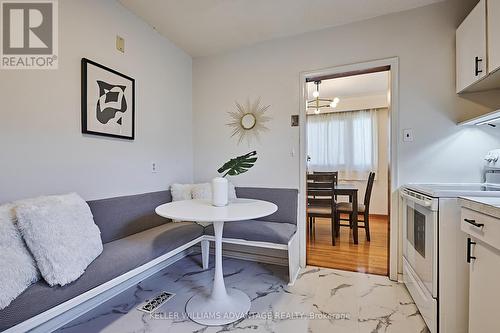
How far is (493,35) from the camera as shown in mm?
1470

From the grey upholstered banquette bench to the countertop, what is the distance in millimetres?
1173

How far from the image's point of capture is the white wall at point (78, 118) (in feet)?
4.76

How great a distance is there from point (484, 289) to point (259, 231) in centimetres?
139

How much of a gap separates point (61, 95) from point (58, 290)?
1261 millimetres

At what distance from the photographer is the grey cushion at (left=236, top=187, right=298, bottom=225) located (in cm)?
240

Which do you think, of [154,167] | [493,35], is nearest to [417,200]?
[493,35]

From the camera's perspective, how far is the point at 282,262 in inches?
97.3

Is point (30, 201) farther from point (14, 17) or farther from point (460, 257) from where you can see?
point (460, 257)

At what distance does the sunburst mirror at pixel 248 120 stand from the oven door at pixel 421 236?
1506 mm

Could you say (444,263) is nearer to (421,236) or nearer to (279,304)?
(421,236)

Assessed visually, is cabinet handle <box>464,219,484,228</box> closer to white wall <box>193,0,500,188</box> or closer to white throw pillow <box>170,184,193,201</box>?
white wall <box>193,0,500,188</box>

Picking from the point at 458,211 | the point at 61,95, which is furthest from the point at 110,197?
the point at 458,211

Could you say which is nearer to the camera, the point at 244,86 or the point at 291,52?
the point at 291,52

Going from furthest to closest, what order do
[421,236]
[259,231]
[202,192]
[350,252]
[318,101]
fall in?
[318,101] < [350,252] < [202,192] < [259,231] < [421,236]
